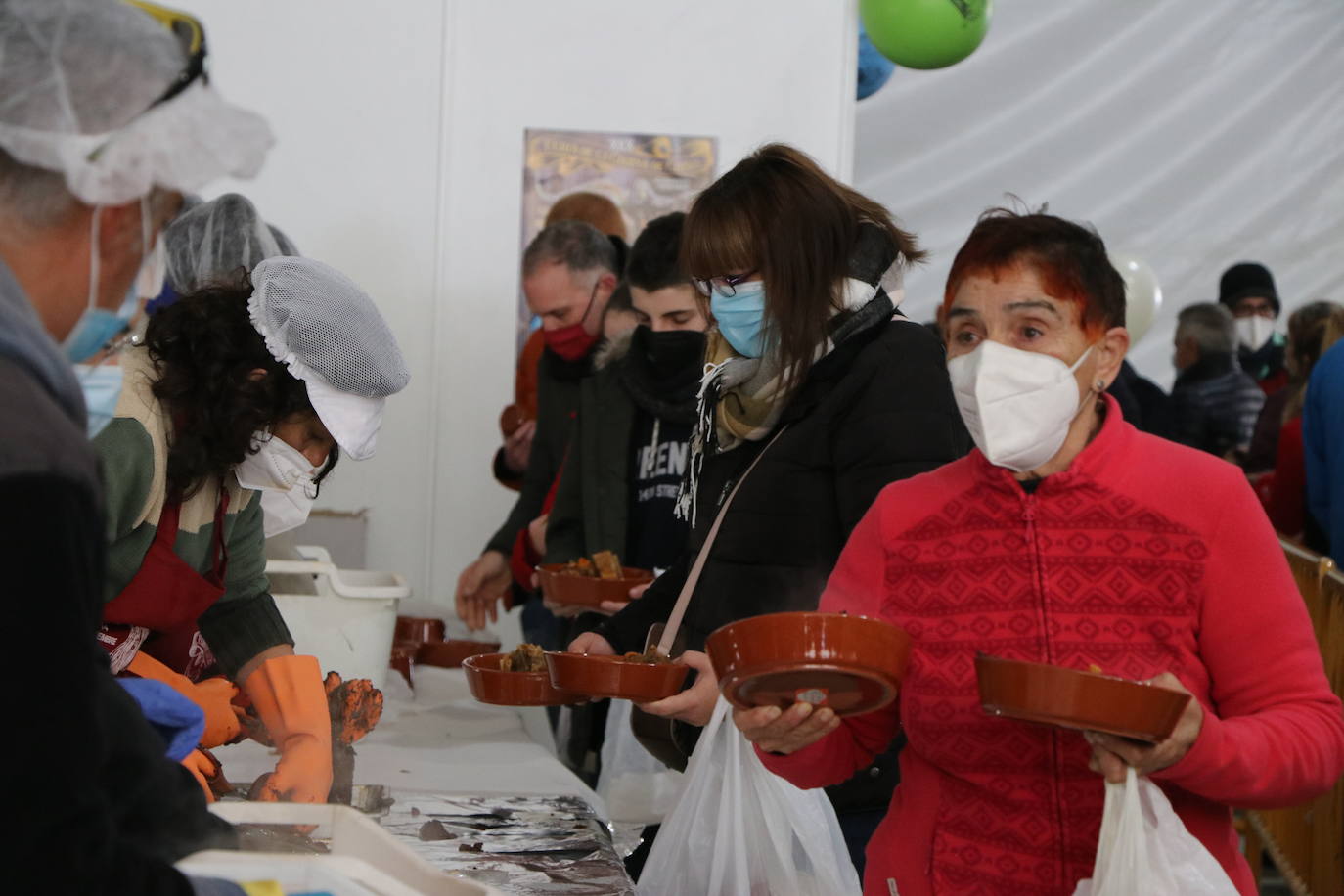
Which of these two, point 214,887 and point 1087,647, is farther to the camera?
point 1087,647

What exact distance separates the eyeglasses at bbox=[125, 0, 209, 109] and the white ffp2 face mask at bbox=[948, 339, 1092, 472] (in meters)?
0.84

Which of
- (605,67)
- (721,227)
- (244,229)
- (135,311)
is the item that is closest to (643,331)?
(244,229)

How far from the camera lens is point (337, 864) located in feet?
3.29

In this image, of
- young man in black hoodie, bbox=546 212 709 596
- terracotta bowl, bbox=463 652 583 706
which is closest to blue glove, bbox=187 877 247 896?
terracotta bowl, bbox=463 652 583 706

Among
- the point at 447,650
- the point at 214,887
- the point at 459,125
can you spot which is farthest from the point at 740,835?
the point at 459,125

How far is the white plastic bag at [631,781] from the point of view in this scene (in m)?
2.65

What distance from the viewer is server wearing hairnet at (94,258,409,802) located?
1.77 m

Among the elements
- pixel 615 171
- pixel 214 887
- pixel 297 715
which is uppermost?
pixel 615 171

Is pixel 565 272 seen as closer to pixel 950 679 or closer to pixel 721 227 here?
pixel 721 227

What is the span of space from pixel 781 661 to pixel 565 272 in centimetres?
233

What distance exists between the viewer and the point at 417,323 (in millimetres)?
4539

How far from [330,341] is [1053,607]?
975 mm

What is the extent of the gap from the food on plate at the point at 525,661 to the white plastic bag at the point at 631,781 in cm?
47

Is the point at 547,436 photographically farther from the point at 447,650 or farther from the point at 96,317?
the point at 96,317
